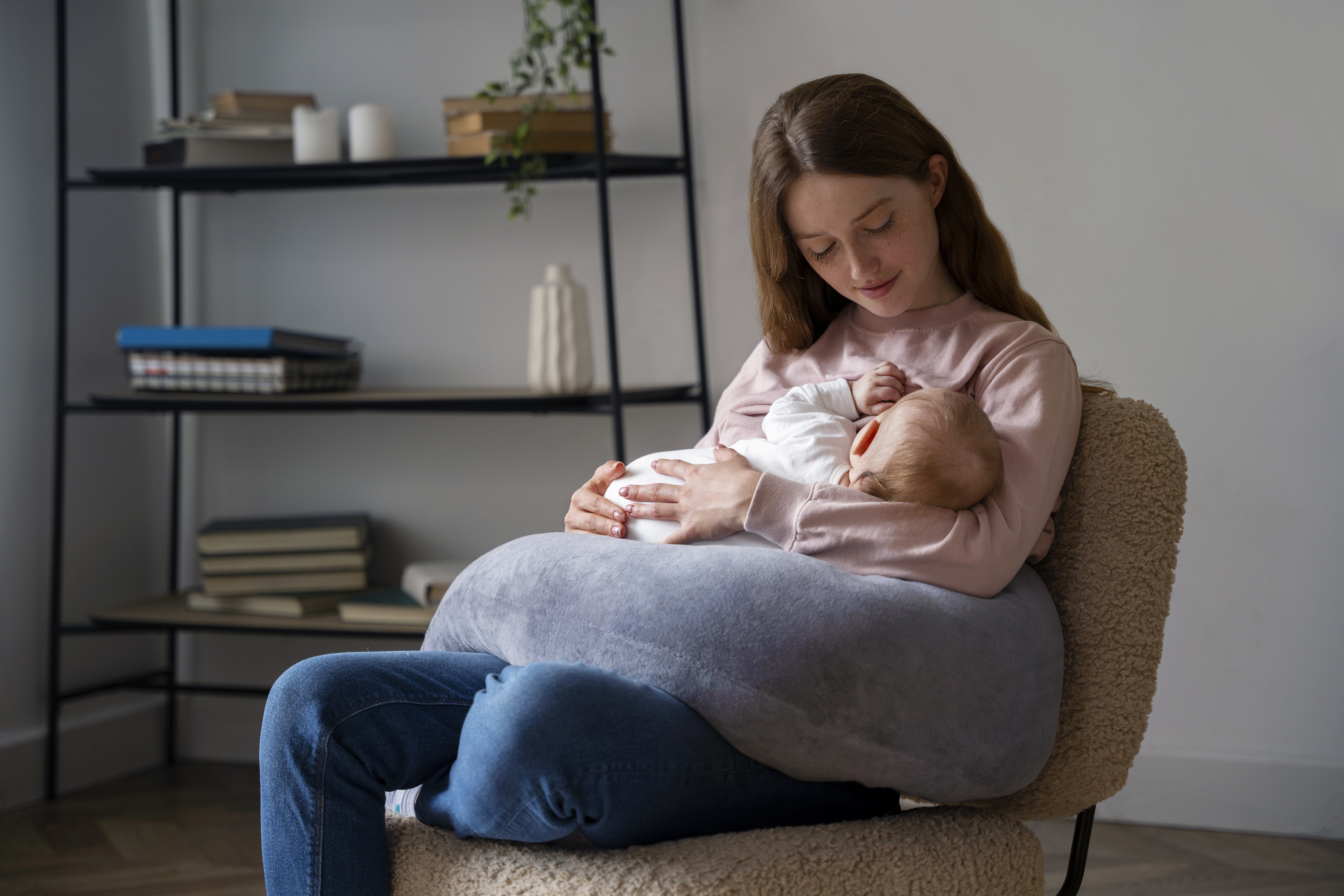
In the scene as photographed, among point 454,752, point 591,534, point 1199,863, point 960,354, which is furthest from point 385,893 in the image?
point 1199,863

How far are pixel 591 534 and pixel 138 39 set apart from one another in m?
2.03

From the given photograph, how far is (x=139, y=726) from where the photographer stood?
97.3 inches

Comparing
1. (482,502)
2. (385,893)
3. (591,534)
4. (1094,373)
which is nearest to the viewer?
(385,893)

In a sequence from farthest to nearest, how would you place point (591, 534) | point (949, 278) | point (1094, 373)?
1. point (1094, 373)
2. point (949, 278)
3. point (591, 534)

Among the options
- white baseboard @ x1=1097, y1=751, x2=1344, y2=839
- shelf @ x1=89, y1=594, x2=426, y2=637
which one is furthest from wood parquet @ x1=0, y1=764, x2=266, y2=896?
→ white baseboard @ x1=1097, y1=751, x2=1344, y2=839

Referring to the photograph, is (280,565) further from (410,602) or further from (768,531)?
(768,531)

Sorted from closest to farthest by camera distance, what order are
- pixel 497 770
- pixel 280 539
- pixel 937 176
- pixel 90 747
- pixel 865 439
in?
pixel 497 770
pixel 865 439
pixel 937 176
pixel 280 539
pixel 90 747

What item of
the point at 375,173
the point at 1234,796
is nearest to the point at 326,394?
the point at 375,173

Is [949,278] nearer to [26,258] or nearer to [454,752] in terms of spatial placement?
[454,752]

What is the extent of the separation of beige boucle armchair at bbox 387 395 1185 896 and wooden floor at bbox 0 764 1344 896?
902 millimetres

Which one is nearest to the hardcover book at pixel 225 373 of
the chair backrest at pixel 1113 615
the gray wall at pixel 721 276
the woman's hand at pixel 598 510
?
the gray wall at pixel 721 276

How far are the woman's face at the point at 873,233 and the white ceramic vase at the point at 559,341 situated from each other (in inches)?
33.4

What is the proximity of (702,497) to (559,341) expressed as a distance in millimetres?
983

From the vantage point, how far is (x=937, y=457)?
101 cm
